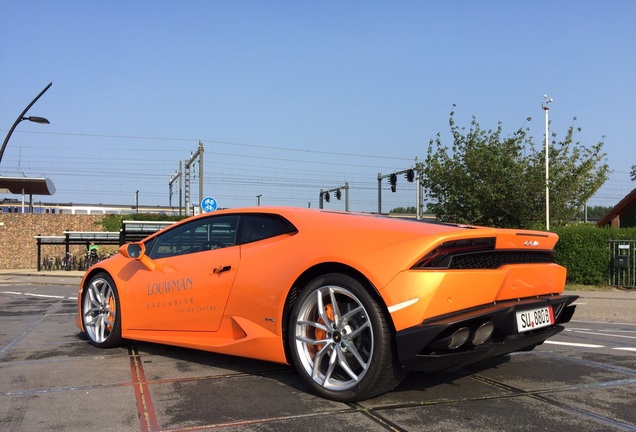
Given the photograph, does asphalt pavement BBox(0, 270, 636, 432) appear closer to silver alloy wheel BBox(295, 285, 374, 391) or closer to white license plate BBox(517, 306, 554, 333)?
silver alloy wheel BBox(295, 285, 374, 391)

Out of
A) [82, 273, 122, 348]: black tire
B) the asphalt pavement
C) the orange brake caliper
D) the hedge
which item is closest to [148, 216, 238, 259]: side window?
[82, 273, 122, 348]: black tire

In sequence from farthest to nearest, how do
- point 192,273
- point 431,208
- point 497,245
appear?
point 431,208
point 192,273
point 497,245

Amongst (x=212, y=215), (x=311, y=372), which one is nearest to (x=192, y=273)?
(x=212, y=215)

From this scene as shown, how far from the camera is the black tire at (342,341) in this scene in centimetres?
348

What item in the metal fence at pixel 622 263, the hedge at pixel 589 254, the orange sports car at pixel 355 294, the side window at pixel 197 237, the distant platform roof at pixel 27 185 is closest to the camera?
the orange sports car at pixel 355 294

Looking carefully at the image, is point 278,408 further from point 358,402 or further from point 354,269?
point 354,269

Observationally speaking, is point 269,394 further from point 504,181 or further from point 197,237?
point 504,181

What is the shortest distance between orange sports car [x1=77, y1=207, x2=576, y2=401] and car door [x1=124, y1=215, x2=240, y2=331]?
14 millimetres

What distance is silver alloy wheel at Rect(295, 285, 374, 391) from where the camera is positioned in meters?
3.65

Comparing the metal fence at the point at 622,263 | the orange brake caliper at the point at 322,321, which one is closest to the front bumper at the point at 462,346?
the orange brake caliper at the point at 322,321

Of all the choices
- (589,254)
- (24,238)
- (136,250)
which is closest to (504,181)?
(589,254)

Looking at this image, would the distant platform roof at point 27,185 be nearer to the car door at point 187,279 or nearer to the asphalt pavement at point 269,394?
the asphalt pavement at point 269,394

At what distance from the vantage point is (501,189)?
2127 cm

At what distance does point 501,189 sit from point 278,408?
1926cm
